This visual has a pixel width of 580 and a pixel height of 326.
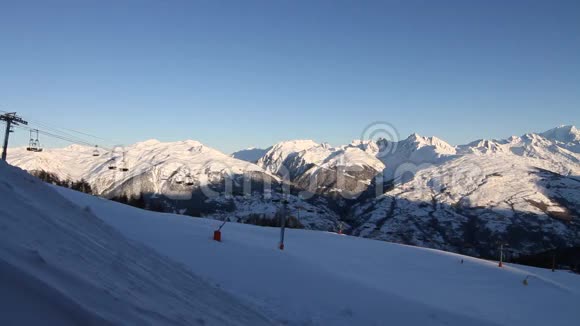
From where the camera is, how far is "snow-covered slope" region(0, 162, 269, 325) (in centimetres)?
429

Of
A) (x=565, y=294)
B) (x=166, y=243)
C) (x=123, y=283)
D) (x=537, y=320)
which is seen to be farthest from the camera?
(x=565, y=294)

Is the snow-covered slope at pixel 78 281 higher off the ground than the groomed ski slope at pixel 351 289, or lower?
higher

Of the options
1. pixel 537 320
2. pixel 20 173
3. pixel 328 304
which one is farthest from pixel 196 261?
pixel 537 320

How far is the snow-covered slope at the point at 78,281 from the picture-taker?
4286mm

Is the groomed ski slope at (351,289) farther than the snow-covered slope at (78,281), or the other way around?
the groomed ski slope at (351,289)

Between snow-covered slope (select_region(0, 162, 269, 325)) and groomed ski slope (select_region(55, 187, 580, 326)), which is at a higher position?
snow-covered slope (select_region(0, 162, 269, 325))

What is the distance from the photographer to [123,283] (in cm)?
734

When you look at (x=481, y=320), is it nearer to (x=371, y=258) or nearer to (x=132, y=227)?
(x=371, y=258)

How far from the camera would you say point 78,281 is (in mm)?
5488

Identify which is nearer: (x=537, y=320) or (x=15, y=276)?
(x=15, y=276)

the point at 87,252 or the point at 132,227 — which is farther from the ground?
the point at 87,252

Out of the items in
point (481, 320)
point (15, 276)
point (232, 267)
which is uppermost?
point (15, 276)

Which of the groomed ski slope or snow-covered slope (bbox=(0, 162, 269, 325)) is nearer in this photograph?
snow-covered slope (bbox=(0, 162, 269, 325))

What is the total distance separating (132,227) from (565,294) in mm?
35700
